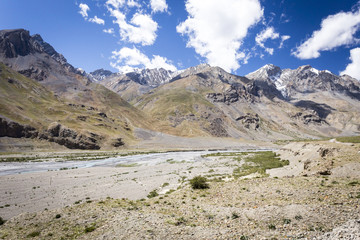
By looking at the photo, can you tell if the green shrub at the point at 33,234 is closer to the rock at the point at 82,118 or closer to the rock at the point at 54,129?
the rock at the point at 54,129

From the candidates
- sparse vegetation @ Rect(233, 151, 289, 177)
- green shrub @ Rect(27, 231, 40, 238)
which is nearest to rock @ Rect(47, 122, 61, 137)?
sparse vegetation @ Rect(233, 151, 289, 177)

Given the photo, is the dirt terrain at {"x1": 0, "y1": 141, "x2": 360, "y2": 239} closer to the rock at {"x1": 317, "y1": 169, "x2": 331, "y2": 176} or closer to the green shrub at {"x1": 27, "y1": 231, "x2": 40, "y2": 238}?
the green shrub at {"x1": 27, "y1": 231, "x2": 40, "y2": 238}

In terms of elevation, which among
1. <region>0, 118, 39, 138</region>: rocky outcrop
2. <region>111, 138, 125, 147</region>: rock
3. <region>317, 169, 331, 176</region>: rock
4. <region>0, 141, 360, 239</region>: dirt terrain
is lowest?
<region>111, 138, 125, 147</region>: rock

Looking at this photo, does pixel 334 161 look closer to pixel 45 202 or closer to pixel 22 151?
pixel 45 202

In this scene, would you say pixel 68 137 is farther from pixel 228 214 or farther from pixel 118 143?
pixel 228 214

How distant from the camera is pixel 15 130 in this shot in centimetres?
9562

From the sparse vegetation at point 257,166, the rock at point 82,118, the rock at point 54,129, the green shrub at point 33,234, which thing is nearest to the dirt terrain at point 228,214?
the green shrub at point 33,234

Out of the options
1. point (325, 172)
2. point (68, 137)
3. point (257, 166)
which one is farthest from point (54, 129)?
point (325, 172)

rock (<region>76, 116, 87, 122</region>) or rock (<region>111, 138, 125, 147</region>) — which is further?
rock (<region>76, 116, 87, 122</region>)

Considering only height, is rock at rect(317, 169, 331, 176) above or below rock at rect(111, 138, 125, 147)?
above

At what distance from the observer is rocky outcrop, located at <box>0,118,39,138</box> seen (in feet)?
305

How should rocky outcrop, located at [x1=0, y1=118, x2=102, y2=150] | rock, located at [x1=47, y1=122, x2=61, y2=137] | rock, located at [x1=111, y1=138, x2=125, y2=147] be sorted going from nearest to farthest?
rocky outcrop, located at [x1=0, y1=118, x2=102, y2=150]
rock, located at [x1=47, y1=122, x2=61, y2=137]
rock, located at [x1=111, y1=138, x2=125, y2=147]

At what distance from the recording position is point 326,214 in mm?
11859

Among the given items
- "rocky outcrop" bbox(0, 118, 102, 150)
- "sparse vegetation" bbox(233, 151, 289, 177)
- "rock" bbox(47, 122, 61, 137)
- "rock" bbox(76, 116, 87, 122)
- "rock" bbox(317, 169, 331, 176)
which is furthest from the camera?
"rock" bbox(76, 116, 87, 122)
